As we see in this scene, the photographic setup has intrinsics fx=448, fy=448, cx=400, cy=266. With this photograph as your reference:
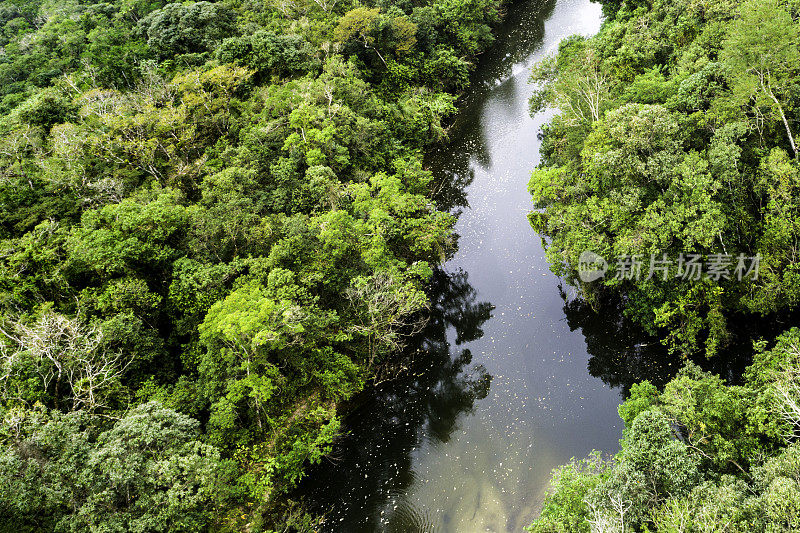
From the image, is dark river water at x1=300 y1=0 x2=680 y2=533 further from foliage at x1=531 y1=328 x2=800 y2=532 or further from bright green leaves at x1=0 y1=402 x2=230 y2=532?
bright green leaves at x1=0 y1=402 x2=230 y2=532

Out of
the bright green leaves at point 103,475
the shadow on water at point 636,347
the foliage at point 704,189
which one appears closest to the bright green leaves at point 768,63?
the foliage at point 704,189

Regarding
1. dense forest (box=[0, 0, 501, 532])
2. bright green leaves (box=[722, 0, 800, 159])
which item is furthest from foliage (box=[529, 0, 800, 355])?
dense forest (box=[0, 0, 501, 532])

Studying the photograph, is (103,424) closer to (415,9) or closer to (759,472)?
(759,472)

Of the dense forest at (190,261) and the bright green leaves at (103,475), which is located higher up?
the dense forest at (190,261)

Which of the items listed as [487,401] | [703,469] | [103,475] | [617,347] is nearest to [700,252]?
[617,347]

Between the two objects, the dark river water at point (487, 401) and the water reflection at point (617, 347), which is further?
the water reflection at point (617, 347)

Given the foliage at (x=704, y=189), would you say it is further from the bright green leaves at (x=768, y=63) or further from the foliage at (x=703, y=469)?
the foliage at (x=703, y=469)
